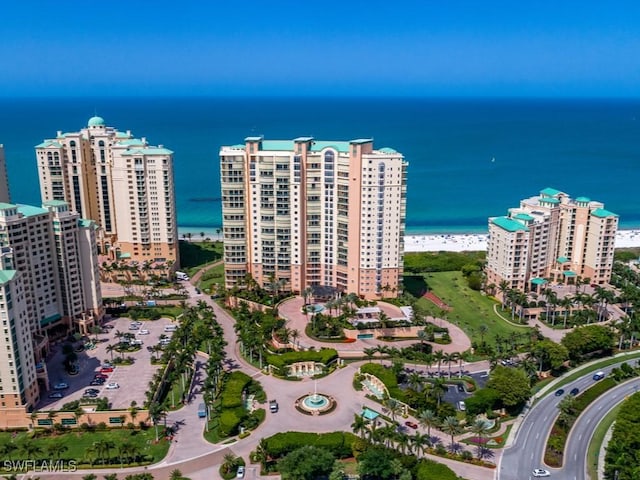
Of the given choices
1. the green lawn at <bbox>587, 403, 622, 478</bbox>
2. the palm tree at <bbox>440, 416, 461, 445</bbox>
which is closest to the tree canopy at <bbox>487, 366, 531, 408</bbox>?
the green lawn at <bbox>587, 403, 622, 478</bbox>

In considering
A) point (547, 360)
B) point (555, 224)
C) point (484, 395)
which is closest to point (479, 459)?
point (484, 395)

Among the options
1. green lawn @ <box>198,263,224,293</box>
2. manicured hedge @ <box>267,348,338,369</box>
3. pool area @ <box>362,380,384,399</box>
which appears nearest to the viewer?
pool area @ <box>362,380,384,399</box>

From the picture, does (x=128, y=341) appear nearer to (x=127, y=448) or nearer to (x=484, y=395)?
(x=127, y=448)

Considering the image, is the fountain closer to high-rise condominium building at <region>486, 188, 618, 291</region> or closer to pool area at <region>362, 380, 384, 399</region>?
pool area at <region>362, 380, 384, 399</region>

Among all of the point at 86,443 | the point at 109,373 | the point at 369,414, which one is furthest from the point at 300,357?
the point at 86,443

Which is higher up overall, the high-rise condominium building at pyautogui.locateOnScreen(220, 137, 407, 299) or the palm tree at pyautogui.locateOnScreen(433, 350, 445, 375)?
the high-rise condominium building at pyautogui.locateOnScreen(220, 137, 407, 299)

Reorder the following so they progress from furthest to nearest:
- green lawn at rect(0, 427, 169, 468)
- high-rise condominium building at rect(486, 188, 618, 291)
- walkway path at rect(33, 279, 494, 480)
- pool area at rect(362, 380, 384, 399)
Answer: high-rise condominium building at rect(486, 188, 618, 291) → pool area at rect(362, 380, 384, 399) → green lawn at rect(0, 427, 169, 468) → walkway path at rect(33, 279, 494, 480)

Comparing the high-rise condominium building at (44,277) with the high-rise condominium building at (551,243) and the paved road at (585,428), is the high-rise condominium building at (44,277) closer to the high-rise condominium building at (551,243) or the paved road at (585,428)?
A: the paved road at (585,428)
